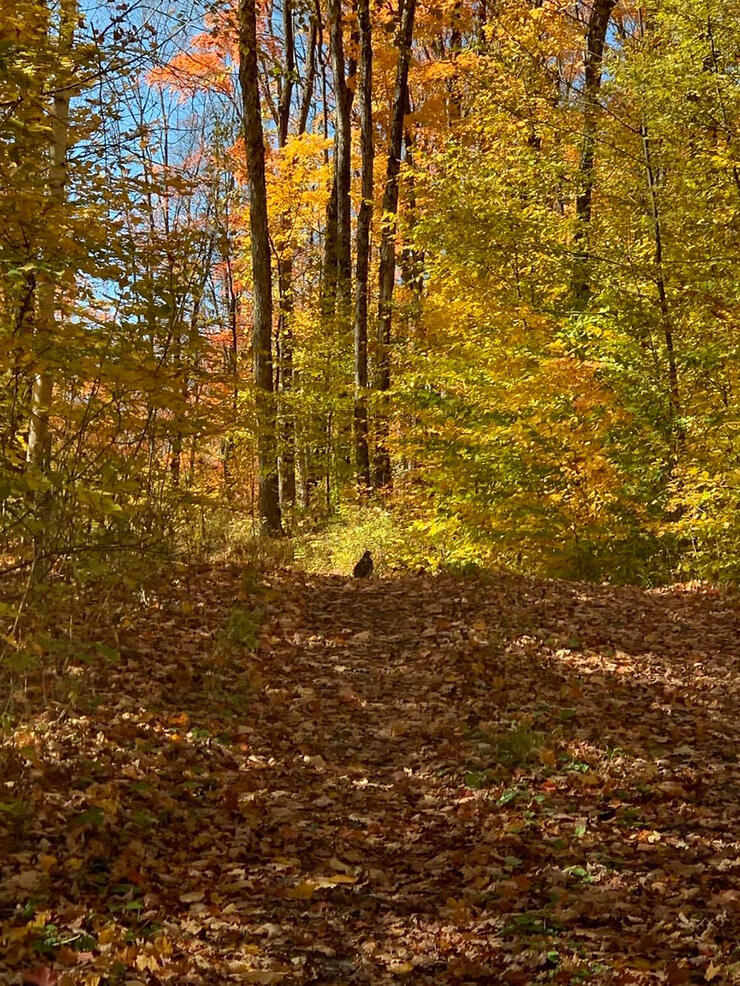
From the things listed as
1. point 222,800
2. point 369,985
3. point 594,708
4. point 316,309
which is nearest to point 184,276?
point 222,800

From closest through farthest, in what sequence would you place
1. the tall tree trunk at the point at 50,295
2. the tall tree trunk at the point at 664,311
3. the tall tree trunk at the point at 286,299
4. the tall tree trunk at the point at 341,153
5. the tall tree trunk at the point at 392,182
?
the tall tree trunk at the point at 50,295, the tall tree trunk at the point at 664,311, the tall tree trunk at the point at 392,182, the tall tree trunk at the point at 341,153, the tall tree trunk at the point at 286,299

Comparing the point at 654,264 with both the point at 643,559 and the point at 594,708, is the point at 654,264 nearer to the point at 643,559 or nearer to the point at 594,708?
the point at 643,559

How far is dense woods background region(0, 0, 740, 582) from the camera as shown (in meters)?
6.26

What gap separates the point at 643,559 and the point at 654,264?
372cm

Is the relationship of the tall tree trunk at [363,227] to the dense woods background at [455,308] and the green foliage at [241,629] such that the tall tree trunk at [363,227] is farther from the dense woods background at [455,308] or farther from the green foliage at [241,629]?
the green foliage at [241,629]

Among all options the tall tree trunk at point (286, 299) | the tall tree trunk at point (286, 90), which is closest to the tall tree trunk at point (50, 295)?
the tall tree trunk at point (286, 299)

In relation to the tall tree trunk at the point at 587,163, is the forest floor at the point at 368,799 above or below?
below

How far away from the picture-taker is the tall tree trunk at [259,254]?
11.6m

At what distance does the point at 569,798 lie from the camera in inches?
226

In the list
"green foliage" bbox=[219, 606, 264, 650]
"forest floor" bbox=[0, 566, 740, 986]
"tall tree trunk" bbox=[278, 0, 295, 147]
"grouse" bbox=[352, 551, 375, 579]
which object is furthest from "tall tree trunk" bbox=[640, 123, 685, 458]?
"tall tree trunk" bbox=[278, 0, 295, 147]

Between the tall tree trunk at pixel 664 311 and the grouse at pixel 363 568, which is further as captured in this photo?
the grouse at pixel 363 568

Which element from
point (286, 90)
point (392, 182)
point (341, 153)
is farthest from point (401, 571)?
point (286, 90)

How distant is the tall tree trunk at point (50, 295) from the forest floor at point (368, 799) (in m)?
1.52

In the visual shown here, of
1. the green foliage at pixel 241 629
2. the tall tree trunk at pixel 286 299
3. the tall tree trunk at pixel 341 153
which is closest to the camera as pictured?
the green foliage at pixel 241 629
